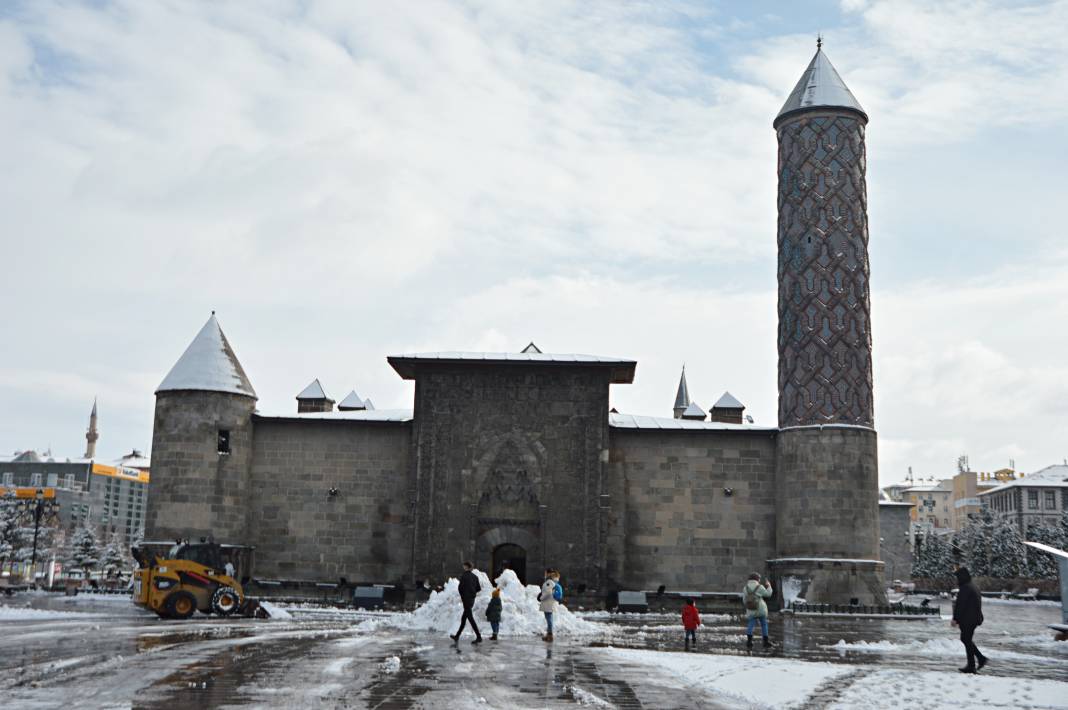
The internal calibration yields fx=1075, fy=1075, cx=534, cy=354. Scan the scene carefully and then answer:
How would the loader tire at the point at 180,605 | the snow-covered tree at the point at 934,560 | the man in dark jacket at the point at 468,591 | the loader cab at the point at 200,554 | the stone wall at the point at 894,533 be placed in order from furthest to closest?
the snow-covered tree at the point at 934,560 → the stone wall at the point at 894,533 → the loader cab at the point at 200,554 → the loader tire at the point at 180,605 → the man in dark jacket at the point at 468,591

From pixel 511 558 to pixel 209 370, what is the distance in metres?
11.0

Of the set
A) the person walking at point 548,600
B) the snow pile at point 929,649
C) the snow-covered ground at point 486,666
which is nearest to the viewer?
the snow-covered ground at point 486,666

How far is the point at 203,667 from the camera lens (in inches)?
529

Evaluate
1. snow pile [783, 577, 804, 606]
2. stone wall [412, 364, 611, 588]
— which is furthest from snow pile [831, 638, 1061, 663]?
stone wall [412, 364, 611, 588]

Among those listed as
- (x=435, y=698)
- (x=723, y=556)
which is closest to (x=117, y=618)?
(x=435, y=698)

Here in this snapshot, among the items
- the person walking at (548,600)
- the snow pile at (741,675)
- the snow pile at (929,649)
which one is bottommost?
the snow pile at (929,649)

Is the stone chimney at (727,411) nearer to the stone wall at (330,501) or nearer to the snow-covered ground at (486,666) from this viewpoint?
the stone wall at (330,501)

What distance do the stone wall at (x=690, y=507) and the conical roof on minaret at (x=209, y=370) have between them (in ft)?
39.1

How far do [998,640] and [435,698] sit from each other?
49.7 feet

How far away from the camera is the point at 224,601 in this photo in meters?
24.1

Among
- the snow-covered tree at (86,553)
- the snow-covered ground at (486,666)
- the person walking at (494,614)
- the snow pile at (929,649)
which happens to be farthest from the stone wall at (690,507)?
the snow-covered tree at (86,553)

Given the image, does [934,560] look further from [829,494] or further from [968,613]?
[968,613]

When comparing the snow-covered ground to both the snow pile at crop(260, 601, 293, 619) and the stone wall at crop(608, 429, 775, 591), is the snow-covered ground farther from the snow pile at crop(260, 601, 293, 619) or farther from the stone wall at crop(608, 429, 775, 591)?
the stone wall at crop(608, 429, 775, 591)

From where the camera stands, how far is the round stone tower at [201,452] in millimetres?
31984
